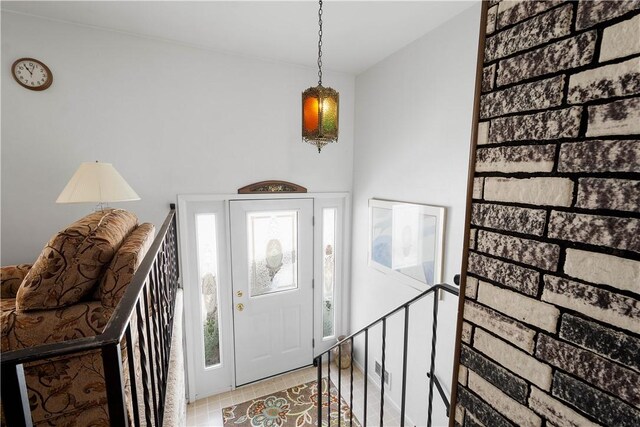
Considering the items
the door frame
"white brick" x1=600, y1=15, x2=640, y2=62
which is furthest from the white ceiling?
"white brick" x1=600, y1=15, x2=640, y2=62

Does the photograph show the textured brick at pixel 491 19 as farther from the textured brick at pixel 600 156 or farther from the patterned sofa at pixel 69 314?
the patterned sofa at pixel 69 314

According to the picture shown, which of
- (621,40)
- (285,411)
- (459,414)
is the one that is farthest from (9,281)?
(621,40)

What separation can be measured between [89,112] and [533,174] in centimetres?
306

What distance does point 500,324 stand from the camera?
628 mm

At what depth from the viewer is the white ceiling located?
6.82 feet

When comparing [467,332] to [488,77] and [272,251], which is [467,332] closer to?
[488,77]

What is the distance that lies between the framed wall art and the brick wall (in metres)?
1.80

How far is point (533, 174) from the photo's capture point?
56 cm

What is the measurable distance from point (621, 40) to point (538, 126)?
0.51ft

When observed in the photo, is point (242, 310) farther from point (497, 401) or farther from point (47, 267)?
point (497, 401)

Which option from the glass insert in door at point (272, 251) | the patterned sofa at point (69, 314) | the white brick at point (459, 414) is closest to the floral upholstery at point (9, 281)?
the patterned sofa at point (69, 314)

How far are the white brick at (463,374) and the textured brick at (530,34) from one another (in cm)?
71

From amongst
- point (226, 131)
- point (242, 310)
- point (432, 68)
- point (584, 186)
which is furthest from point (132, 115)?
point (584, 186)

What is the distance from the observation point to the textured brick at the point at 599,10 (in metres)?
0.43
